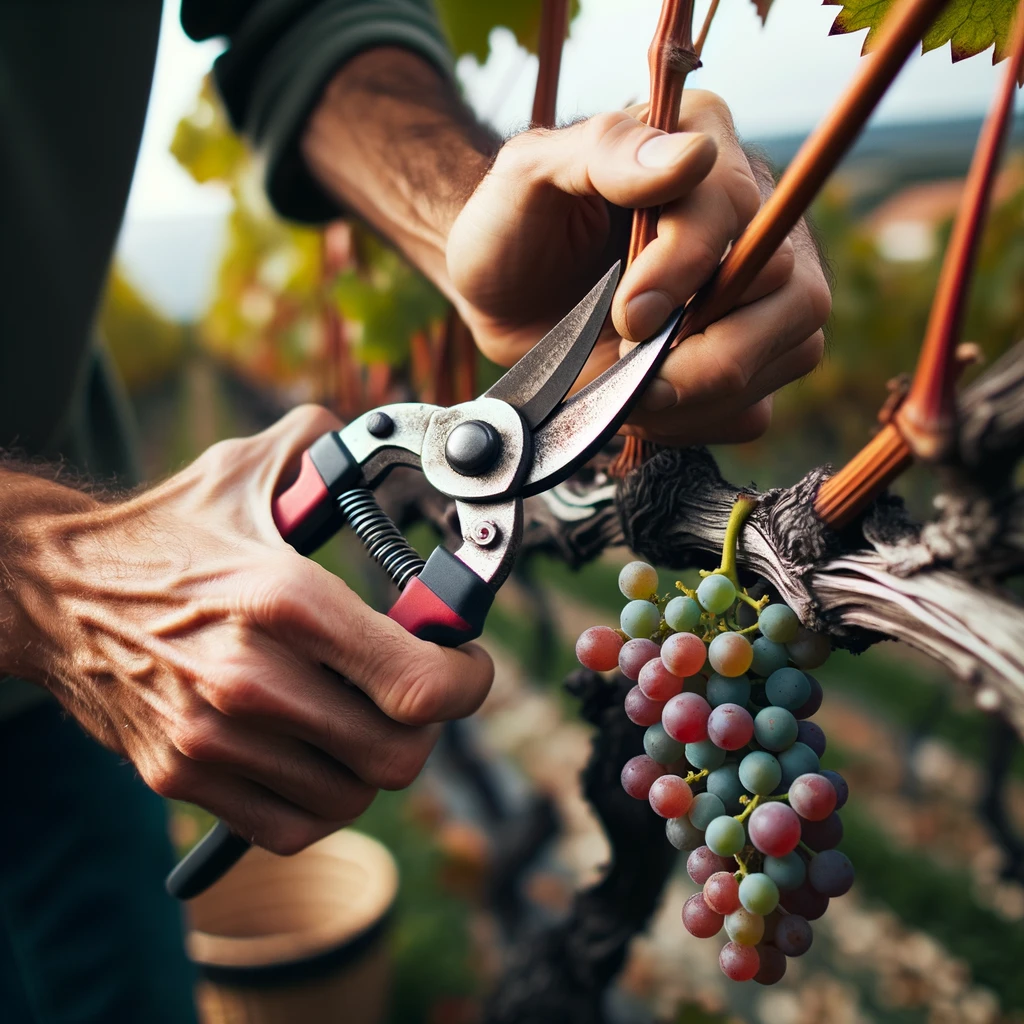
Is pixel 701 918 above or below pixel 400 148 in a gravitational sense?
below

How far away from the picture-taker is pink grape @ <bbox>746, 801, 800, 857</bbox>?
0.58 metres

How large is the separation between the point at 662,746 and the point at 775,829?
10 centimetres

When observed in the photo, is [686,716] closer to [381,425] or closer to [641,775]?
[641,775]

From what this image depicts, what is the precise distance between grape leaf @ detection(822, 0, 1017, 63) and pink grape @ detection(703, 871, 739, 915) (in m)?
0.58

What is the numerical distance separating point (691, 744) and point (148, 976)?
1.24 m

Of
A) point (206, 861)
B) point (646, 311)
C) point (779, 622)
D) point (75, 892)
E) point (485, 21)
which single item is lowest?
A: point (75, 892)

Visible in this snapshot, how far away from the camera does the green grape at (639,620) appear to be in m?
0.66

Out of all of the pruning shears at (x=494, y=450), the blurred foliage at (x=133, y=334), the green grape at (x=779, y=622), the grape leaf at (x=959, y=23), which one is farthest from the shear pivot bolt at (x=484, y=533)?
the blurred foliage at (x=133, y=334)

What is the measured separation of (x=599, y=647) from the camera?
0.67 m

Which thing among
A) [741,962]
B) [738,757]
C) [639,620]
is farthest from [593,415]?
[741,962]

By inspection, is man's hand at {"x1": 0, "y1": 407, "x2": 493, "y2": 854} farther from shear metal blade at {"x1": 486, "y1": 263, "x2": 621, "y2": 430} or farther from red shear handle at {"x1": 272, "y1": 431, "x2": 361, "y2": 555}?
shear metal blade at {"x1": 486, "y1": 263, "x2": 621, "y2": 430}

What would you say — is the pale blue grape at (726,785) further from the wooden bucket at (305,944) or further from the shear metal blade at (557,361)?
the wooden bucket at (305,944)

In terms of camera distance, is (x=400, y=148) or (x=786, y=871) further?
(x=400, y=148)

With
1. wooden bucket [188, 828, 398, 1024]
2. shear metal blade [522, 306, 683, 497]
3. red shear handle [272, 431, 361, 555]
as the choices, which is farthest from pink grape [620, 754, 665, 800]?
wooden bucket [188, 828, 398, 1024]
